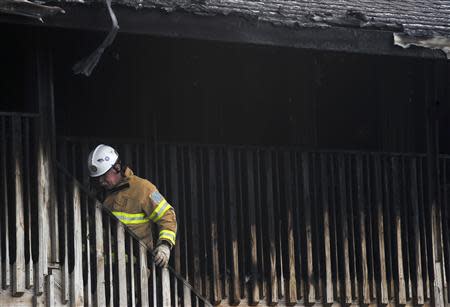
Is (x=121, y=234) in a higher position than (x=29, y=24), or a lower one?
lower

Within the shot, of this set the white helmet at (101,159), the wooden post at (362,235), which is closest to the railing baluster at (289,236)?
the wooden post at (362,235)

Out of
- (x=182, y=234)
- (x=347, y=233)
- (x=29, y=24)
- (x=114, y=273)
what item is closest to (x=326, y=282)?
(x=347, y=233)

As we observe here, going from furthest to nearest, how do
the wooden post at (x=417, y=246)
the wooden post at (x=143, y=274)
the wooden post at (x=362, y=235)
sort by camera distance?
the wooden post at (x=417, y=246)
the wooden post at (x=362, y=235)
the wooden post at (x=143, y=274)

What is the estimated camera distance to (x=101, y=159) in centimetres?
1342

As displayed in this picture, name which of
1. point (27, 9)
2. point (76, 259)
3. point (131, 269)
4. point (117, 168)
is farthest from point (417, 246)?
point (27, 9)

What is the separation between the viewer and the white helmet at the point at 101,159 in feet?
44.0

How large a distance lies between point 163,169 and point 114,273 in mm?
1492

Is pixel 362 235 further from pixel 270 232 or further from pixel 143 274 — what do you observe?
pixel 143 274

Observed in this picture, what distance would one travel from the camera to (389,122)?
15938 mm

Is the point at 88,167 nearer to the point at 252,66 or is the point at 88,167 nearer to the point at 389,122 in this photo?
the point at 252,66

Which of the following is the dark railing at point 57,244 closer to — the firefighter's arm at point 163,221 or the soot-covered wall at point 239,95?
the firefighter's arm at point 163,221

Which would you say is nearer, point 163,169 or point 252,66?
point 163,169

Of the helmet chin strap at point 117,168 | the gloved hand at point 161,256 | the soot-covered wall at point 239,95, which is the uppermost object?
the soot-covered wall at point 239,95

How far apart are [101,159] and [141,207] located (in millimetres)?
558
